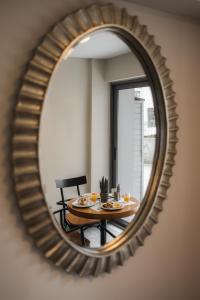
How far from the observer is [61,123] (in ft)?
3.95

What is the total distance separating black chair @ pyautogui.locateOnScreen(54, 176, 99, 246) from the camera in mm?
1212

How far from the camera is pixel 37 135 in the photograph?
1.10 metres

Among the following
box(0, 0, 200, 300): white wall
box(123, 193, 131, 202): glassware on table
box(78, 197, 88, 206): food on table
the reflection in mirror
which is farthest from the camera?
box(123, 193, 131, 202): glassware on table

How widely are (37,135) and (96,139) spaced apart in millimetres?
318

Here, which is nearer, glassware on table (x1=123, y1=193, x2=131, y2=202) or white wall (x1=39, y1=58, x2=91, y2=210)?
white wall (x1=39, y1=58, x2=91, y2=210)

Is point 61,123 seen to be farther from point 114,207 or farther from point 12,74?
point 114,207

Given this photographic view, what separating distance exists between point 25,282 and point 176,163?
0.97 m

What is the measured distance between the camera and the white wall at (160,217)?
3.53ft

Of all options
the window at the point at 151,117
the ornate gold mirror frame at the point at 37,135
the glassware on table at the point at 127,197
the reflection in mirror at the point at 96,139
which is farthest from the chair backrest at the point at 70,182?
the window at the point at 151,117

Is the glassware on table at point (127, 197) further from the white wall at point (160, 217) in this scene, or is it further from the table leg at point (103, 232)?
the white wall at point (160, 217)

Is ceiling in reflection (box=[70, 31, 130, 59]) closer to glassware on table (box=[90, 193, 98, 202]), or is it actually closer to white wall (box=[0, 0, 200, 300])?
white wall (box=[0, 0, 200, 300])

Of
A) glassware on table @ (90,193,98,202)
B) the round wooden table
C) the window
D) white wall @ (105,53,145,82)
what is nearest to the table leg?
the round wooden table

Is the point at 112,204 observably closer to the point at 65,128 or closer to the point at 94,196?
the point at 94,196

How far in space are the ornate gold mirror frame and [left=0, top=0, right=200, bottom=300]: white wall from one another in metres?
0.04
